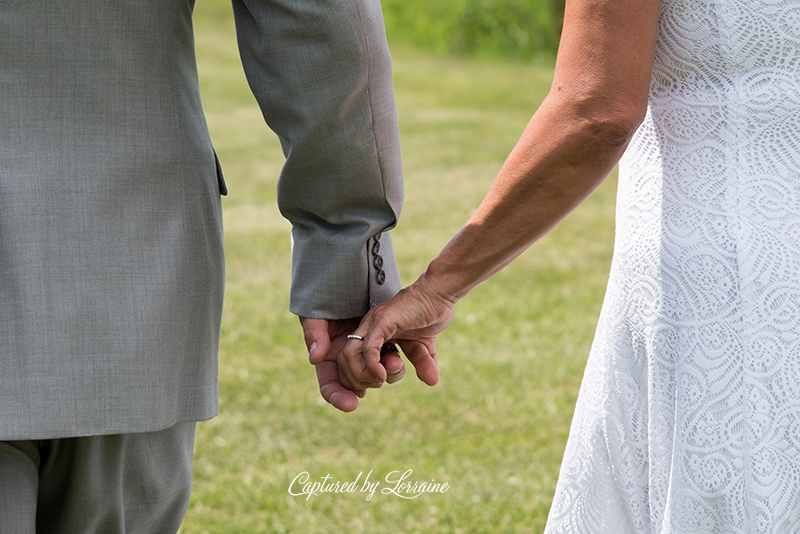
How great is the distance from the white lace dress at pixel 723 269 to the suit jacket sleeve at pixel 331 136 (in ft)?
1.75

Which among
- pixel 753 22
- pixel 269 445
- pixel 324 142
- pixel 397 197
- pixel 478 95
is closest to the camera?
pixel 753 22

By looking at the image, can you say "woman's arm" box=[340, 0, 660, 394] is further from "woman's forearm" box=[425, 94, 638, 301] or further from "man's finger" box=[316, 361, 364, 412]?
"man's finger" box=[316, 361, 364, 412]

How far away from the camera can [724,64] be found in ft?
4.81

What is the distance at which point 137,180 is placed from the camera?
5.10ft

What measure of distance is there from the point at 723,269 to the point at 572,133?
0.34 metres

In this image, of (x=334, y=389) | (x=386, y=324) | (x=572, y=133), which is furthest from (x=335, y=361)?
(x=572, y=133)

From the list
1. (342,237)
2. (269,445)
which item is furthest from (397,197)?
(269,445)

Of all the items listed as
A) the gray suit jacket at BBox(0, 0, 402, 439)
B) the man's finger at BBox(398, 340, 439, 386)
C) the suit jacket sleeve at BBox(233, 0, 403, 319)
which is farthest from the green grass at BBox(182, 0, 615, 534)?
the gray suit jacket at BBox(0, 0, 402, 439)

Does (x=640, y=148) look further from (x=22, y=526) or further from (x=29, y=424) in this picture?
(x=22, y=526)

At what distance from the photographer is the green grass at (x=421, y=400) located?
3568mm

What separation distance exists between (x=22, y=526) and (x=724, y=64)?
1403mm

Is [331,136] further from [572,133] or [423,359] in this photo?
[423,359]

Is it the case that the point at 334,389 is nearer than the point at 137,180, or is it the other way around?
the point at 137,180

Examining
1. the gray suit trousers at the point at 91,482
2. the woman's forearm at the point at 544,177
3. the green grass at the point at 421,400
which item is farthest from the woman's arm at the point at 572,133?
the green grass at the point at 421,400
